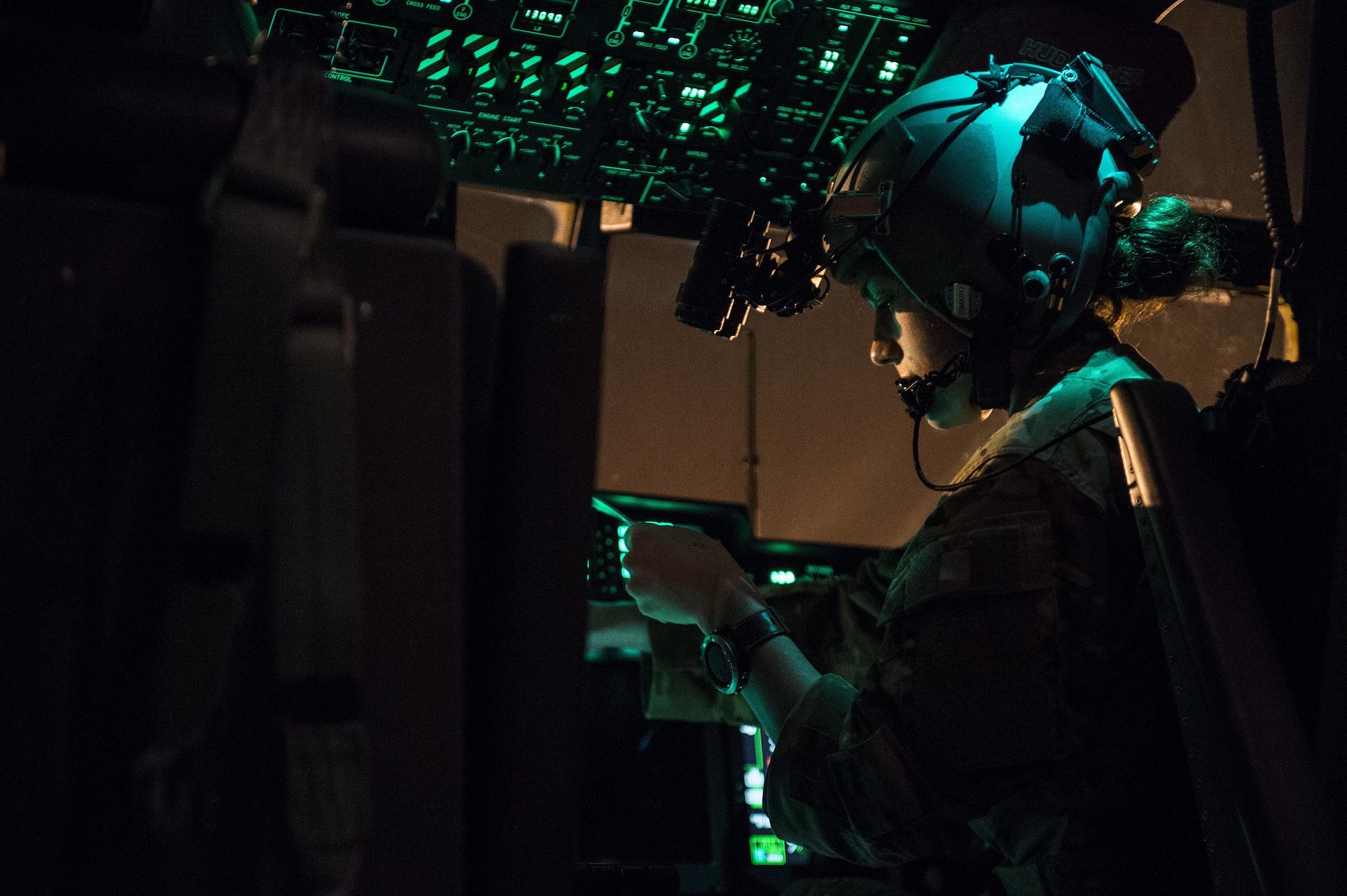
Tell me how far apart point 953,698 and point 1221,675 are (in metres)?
0.24

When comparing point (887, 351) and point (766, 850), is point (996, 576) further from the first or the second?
point (766, 850)

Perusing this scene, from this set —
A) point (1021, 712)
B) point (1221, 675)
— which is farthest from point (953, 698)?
point (1221, 675)

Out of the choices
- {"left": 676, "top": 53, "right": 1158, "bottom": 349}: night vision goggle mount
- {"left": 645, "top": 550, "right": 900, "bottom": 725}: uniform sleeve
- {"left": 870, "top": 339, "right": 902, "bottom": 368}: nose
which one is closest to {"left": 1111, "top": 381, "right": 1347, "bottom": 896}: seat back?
{"left": 676, "top": 53, "right": 1158, "bottom": 349}: night vision goggle mount

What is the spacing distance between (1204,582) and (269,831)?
2.65 feet

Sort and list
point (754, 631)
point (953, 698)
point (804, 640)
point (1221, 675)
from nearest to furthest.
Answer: point (1221, 675), point (953, 698), point (754, 631), point (804, 640)

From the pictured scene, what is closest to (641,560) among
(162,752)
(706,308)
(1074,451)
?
(706,308)

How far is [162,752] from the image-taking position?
1.53ft

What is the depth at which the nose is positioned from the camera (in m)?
1.44

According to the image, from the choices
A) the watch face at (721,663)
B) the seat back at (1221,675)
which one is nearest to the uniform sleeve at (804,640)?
the watch face at (721,663)

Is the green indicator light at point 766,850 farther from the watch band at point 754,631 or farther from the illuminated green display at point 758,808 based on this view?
the watch band at point 754,631

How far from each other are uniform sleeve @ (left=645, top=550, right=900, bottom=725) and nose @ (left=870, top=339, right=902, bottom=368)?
30 cm

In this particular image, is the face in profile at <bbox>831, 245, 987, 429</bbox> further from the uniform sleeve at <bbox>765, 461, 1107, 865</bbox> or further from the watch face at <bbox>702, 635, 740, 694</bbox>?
the watch face at <bbox>702, 635, 740, 694</bbox>

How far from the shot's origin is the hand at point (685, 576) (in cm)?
133

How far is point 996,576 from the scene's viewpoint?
108cm
